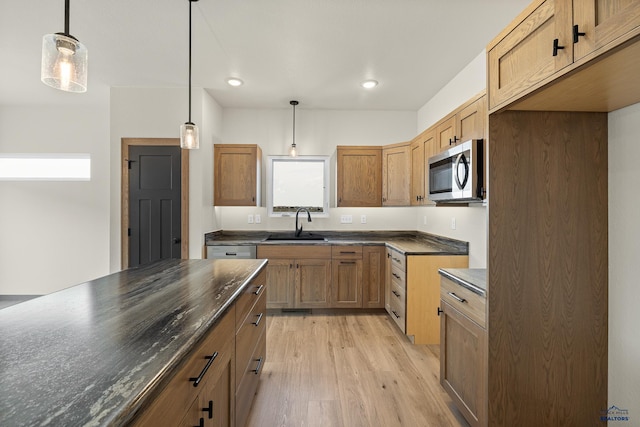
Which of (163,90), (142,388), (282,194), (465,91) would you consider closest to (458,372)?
(142,388)

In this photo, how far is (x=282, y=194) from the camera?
4.08m

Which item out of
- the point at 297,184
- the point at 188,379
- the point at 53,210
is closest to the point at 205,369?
the point at 188,379

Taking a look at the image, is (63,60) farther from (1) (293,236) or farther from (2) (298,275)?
(1) (293,236)

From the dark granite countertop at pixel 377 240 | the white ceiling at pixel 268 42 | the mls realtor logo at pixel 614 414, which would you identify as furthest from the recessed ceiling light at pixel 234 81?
the mls realtor logo at pixel 614 414

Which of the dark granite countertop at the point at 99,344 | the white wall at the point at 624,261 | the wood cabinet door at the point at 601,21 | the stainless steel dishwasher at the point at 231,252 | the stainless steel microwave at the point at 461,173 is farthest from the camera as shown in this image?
the stainless steel dishwasher at the point at 231,252

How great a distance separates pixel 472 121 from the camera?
2098 millimetres

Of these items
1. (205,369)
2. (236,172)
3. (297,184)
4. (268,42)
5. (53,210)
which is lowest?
(205,369)

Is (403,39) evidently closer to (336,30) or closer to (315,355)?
(336,30)

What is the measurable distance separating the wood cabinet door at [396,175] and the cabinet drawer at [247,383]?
2.24 metres

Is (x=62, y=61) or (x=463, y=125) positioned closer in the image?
(x=62, y=61)

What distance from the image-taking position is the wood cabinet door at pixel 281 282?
3.49 metres

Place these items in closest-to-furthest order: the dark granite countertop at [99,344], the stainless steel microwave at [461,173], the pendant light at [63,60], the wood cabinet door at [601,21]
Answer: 1. the dark granite countertop at [99,344]
2. the wood cabinet door at [601,21]
3. the pendant light at [63,60]
4. the stainless steel microwave at [461,173]

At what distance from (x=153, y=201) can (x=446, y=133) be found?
10.2 feet

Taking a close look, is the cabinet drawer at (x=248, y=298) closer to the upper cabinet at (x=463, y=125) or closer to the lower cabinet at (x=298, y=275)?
the lower cabinet at (x=298, y=275)
